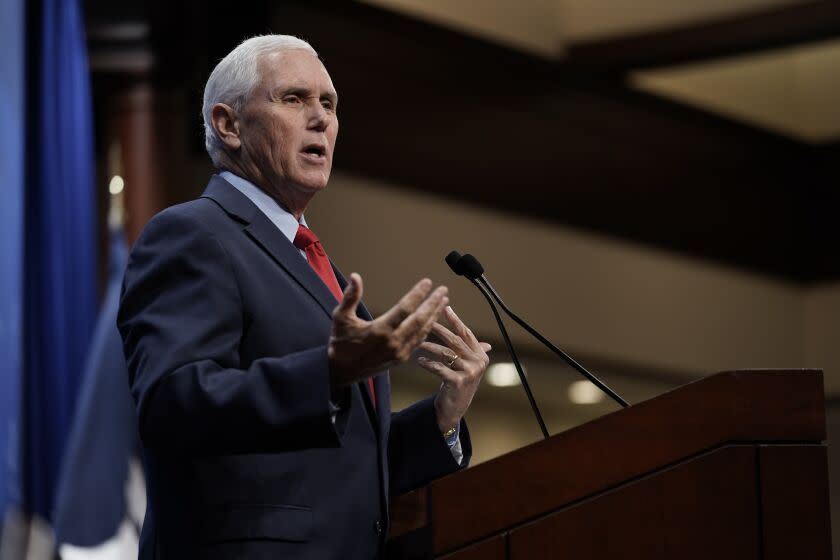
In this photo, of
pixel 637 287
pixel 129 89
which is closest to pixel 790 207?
pixel 637 287

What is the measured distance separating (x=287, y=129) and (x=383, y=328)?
1.88 ft

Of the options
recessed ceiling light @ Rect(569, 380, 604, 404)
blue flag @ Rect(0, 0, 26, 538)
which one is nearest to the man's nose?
blue flag @ Rect(0, 0, 26, 538)

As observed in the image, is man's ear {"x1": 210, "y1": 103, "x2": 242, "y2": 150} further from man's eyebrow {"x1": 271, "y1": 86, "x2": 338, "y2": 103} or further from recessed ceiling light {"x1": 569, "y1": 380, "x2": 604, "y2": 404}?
recessed ceiling light {"x1": 569, "y1": 380, "x2": 604, "y2": 404}

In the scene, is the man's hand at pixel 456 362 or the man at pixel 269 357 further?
the man's hand at pixel 456 362

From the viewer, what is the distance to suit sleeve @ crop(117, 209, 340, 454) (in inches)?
67.5

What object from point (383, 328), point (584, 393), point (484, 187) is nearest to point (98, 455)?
point (383, 328)

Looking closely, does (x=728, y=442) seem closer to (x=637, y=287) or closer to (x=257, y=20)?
(x=257, y=20)

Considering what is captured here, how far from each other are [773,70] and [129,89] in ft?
18.2

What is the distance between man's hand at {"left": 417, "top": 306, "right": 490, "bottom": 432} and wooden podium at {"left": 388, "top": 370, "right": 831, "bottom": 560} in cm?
31

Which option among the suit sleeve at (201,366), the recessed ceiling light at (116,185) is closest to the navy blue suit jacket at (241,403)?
the suit sleeve at (201,366)

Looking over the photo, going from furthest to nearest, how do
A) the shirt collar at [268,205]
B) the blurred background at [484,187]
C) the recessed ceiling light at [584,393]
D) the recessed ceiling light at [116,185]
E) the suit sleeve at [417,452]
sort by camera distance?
the recessed ceiling light at [584,393] < the recessed ceiling light at [116,185] < the blurred background at [484,187] < the suit sleeve at [417,452] < the shirt collar at [268,205]

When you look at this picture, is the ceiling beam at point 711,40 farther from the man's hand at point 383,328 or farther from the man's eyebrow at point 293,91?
the man's hand at point 383,328

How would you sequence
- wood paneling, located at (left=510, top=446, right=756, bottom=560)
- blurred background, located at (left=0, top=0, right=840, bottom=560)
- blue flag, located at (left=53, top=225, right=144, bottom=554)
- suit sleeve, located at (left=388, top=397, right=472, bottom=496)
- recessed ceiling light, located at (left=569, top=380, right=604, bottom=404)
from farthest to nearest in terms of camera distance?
recessed ceiling light, located at (left=569, top=380, right=604, bottom=404) → blurred background, located at (left=0, top=0, right=840, bottom=560) → blue flag, located at (left=53, top=225, right=144, bottom=554) → suit sleeve, located at (left=388, top=397, right=472, bottom=496) → wood paneling, located at (left=510, top=446, right=756, bottom=560)

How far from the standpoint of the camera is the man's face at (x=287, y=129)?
83.0 inches
